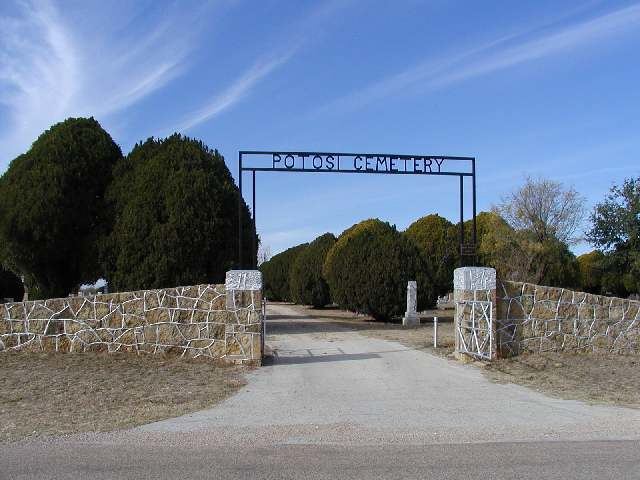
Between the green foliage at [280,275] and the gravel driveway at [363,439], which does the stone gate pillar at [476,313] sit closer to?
the gravel driveway at [363,439]

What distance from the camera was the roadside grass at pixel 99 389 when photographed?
8523 millimetres

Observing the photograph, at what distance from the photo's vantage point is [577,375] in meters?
12.8

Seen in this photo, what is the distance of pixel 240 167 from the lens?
586 inches

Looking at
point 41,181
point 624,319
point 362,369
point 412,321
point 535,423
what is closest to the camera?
point 535,423

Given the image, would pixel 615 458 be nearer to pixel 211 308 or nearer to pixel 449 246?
pixel 211 308

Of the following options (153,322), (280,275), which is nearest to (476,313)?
(153,322)

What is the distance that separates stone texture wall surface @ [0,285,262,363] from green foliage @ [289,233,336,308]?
29709 mm

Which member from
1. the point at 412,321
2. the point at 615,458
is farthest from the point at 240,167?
the point at 412,321

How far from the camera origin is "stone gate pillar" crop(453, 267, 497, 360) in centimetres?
1443

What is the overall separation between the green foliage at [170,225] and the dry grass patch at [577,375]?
10824mm

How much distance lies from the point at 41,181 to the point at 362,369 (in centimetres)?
1372

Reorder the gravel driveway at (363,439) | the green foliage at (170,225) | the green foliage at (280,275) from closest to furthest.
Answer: the gravel driveway at (363,439)
the green foliage at (170,225)
the green foliage at (280,275)

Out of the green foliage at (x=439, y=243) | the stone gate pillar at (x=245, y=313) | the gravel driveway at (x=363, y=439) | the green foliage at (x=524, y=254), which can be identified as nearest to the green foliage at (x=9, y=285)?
the green foliage at (x=439, y=243)

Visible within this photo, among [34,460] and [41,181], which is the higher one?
[41,181]
